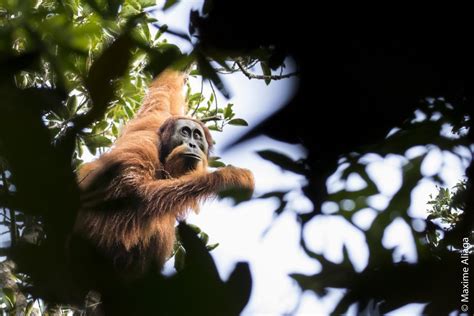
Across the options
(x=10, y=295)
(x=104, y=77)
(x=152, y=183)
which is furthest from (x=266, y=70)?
(x=152, y=183)

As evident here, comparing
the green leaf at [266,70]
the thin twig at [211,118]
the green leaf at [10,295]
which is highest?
the green leaf at [266,70]

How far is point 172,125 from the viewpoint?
3.47 meters

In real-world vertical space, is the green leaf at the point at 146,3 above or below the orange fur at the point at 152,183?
above

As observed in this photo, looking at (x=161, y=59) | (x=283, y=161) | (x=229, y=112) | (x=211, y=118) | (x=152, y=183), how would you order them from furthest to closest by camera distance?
1. (x=152, y=183)
2. (x=211, y=118)
3. (x=229, y=112)
4. (x=283, y=161)
5. (x=161, y=59)

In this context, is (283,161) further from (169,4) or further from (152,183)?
(152,183)

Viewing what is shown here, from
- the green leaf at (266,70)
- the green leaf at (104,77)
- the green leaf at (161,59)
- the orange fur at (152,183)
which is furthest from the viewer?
the orange fur at (152,183)

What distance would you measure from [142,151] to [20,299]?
135 cm

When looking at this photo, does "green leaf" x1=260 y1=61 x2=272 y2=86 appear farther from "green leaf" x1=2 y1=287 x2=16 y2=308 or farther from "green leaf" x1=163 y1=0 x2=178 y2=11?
"green leaf" x1=2 y1=287 x2=16 y2=308

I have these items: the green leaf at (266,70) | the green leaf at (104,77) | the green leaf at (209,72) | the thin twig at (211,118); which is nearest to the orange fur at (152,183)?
the thin twig at (211,118)

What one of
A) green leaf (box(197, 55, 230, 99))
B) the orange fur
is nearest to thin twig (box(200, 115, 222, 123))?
the orange fur

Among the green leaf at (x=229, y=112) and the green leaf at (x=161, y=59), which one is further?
the green leaf at (x=229, y=112)

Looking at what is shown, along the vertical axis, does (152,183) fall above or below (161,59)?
below

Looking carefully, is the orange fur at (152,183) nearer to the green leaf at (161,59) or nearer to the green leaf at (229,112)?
the green leaf at (229,112)

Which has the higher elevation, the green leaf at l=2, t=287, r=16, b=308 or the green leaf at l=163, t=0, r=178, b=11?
the green leaf at l=163, t=0, r=178, b=11
